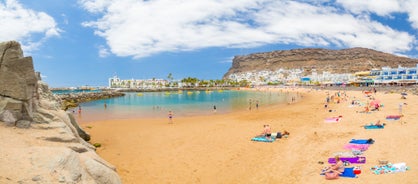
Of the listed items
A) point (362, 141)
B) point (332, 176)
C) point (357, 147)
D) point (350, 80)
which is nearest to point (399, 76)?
point (350, 80)

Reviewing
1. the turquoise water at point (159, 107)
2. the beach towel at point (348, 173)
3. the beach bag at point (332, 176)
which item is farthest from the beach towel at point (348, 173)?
the turquoise water at point (159, 107)

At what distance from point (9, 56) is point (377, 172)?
41.8ft

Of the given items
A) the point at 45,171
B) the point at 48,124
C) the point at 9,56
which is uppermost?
the point at 9,56

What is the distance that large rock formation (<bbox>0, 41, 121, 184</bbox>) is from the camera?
20.4ft

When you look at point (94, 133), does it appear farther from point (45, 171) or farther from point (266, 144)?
point (45, 171)

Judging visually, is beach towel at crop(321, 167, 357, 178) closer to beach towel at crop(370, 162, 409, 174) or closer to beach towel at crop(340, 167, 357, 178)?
beach towel at crop(340, 167, 357, 178)

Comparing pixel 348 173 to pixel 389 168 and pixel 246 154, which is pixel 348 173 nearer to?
pixel 389 168

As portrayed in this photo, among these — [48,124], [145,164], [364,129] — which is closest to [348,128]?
[364,129]

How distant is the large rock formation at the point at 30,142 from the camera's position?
621cm

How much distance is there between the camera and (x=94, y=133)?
71.5ft

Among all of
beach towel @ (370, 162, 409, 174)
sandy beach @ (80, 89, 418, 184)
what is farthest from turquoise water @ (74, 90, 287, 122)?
beach towel @ (370, 162, 409, 174)

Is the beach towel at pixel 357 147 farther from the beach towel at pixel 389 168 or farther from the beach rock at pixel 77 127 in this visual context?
the beach rock at pixel 77 127

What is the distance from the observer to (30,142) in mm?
8078

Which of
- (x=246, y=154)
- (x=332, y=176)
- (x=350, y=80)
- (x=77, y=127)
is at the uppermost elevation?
(x=350, y=80)
